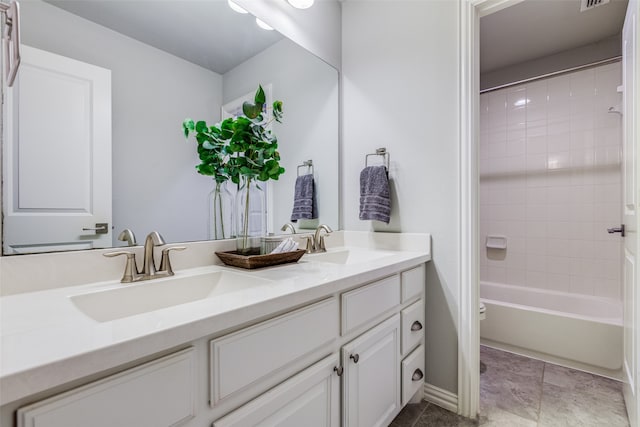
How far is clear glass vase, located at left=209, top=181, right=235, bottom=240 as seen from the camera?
1227 mm

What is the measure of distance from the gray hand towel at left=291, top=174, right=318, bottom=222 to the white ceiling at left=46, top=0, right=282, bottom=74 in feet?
2.17

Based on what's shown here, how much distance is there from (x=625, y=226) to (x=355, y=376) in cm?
145

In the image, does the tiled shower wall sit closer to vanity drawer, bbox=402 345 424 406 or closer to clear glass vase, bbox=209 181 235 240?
vanity drawer, bbox=402 345 424 406

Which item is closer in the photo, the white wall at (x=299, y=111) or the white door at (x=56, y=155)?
the white door at (x=56, y=155)

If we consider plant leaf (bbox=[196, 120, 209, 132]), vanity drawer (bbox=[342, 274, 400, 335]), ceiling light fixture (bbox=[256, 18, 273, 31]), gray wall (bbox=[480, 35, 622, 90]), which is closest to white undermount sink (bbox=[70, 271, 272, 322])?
vanity drawer (bbox=[342, 274, 400, 335])

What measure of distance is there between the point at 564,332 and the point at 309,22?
2419 mm

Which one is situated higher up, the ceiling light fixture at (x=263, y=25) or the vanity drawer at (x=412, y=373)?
the ceiling light fixture at (x=263, y=25)

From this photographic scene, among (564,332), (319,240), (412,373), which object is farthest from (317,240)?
(564,332)

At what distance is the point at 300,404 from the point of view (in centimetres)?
82

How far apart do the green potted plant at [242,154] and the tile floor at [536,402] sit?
1.16 meters

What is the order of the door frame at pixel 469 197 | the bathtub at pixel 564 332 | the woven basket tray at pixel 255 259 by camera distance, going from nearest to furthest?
the woven basket tray at pixel 255 259
the door frame at pixel 469 197
the bathtub at pixel 564 332

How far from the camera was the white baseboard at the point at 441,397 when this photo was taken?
1468 mm

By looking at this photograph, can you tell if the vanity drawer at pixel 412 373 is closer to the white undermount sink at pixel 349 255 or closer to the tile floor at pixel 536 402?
the tile floor at pixel 536 402

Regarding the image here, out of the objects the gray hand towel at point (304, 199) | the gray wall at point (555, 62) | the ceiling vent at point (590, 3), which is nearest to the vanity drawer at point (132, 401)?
the gray hand towel at point (304, 199)
